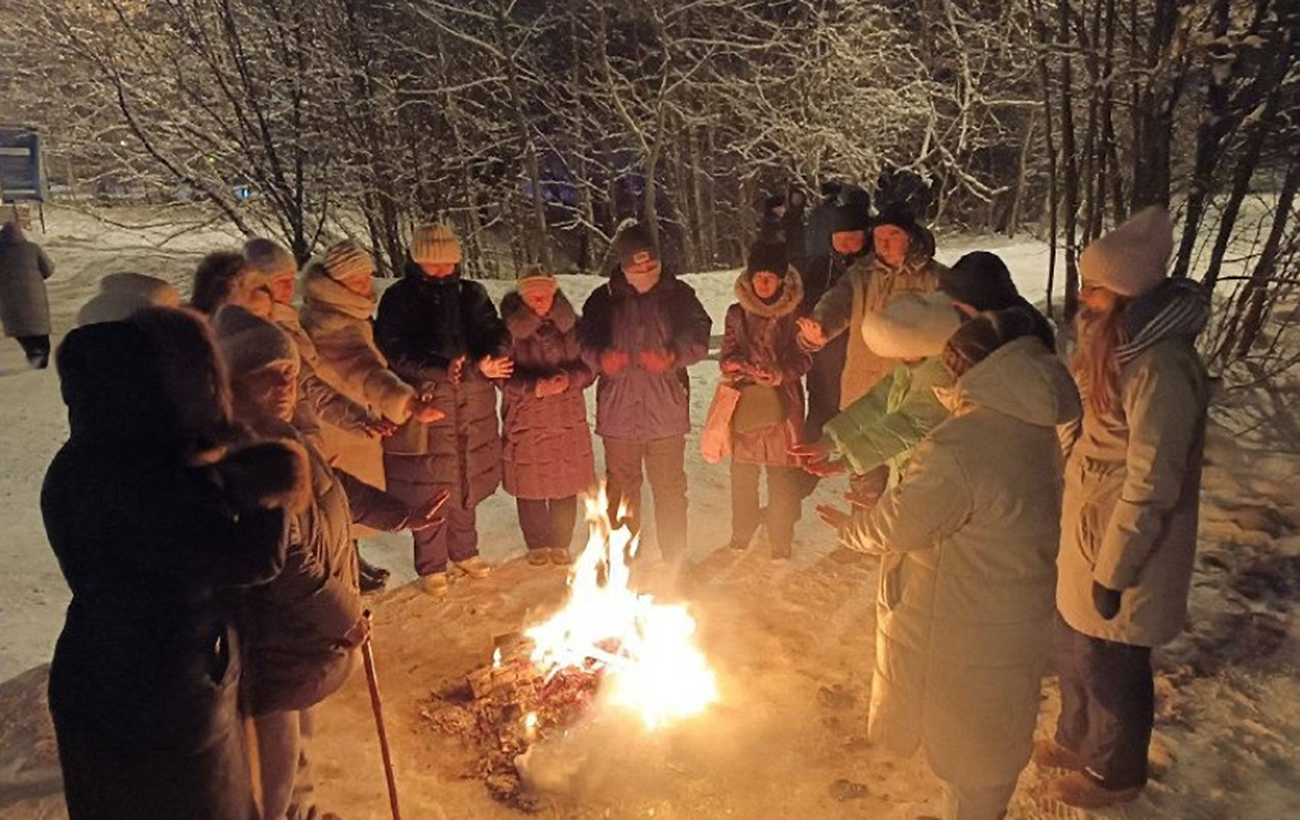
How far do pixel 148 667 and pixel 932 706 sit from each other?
2.30 m

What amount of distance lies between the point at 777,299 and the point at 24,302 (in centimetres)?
933

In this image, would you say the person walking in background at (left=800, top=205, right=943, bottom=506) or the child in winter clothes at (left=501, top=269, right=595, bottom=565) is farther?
the child in winter clothes at (left=501, top=269, right=595, bottom=565)

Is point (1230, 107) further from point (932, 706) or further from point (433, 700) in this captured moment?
point (433, 700)

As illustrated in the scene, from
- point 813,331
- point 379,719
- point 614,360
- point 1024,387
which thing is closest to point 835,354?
point 813,331

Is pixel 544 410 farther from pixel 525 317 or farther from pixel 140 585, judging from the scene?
pixel 140 585

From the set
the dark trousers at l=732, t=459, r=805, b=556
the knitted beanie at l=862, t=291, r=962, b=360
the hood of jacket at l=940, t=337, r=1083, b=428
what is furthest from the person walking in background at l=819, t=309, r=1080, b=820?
the dark trousers at l=732, t=459, r=805, b=556

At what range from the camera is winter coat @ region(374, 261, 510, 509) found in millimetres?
5152

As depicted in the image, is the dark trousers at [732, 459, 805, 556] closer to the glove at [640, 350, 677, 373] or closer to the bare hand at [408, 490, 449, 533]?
the glove at [640, 350, 677, 373]

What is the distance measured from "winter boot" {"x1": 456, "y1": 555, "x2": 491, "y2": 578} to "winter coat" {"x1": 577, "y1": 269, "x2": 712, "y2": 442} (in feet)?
3.70

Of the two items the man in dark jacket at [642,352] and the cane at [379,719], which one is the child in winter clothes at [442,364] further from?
the cane at [379,719]

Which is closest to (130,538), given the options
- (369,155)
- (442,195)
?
(369,155)

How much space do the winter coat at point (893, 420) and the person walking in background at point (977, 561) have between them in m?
0.51

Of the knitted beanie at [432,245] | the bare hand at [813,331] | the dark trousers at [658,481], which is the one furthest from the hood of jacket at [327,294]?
the bare hand at [813,331]

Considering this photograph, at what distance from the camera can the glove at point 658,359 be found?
537cm
